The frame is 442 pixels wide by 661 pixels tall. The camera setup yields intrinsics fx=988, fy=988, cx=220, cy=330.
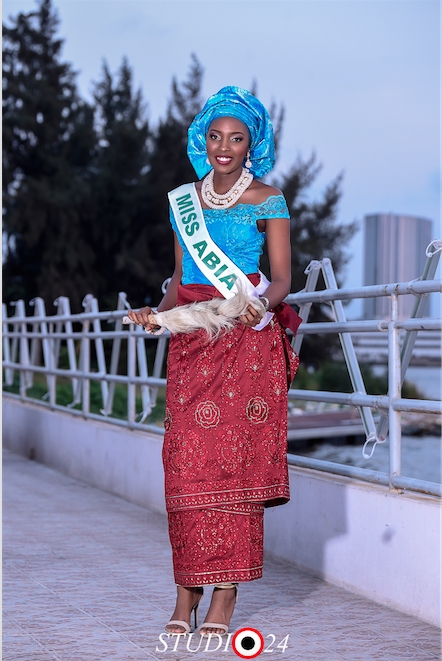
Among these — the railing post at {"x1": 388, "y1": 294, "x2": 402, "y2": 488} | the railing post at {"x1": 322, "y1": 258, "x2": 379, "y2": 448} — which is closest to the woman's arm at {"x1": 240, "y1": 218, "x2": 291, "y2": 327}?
the railing post at {"x1": 388, "y1": 294, "x2": 402, "y2": 488}

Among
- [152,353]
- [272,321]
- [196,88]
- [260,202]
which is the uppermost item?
[196,88]

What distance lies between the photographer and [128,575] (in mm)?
4242

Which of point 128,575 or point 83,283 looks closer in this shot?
point 128,575

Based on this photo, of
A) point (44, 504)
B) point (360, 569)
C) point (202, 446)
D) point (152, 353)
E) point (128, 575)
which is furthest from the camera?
point (152, 353)

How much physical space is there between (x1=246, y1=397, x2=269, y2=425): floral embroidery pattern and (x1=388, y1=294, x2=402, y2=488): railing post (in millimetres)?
826

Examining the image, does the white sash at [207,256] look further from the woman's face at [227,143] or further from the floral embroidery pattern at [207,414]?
the floral embroidery pattern at [207,414]

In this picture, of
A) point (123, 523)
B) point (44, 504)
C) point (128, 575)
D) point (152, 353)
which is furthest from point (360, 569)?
point (152, 353)

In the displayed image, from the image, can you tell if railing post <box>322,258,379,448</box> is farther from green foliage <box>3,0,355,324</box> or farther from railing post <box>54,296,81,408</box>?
green foliage <box>3,0,355,324</box>

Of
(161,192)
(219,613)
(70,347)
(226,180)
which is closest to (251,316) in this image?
(226,180)

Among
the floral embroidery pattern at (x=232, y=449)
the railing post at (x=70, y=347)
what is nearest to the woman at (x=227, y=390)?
the floral embroidery pattern at (x=232, y=449)

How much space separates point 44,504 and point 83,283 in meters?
25.2

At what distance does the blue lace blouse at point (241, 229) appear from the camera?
3.28m

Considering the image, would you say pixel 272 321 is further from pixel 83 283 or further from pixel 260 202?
pixel 83 283
